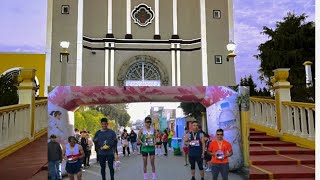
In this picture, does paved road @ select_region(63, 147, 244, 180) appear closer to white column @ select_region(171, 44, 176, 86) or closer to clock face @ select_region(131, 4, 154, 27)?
white column @ select_region(171, 44, 176, 86)

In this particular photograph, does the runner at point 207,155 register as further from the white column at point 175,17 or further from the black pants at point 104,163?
the white column at point 175,17

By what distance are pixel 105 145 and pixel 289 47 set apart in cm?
1981

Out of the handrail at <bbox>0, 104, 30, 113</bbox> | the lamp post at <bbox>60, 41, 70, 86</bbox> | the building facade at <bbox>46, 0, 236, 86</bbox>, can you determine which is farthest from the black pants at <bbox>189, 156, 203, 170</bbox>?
the building facade at <bbox>46, 0, 236, 86</bbox>

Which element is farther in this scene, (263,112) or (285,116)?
(263,112)

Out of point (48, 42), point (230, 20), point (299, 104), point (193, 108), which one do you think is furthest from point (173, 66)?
point (193, 108)

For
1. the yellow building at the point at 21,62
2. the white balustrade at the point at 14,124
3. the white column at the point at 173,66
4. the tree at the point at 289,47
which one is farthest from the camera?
the tree at the point at 289,47

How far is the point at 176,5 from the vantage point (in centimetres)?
1964

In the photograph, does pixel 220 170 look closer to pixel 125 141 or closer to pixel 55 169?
pixel 125 141

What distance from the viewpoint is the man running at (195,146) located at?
459 cm

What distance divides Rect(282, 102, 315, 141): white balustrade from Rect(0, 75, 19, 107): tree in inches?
281

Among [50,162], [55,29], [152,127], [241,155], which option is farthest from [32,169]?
[55,29]

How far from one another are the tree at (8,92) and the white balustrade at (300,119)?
7.15 metres

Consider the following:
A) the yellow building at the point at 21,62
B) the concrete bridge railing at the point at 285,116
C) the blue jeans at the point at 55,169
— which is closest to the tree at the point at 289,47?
the concrete bridge railing at the point at 285,116

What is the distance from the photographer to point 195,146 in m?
4.64
